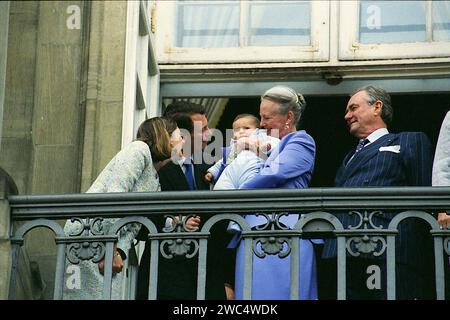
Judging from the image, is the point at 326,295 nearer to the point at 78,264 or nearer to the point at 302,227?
the point at 302,227

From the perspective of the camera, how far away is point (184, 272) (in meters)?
11.4

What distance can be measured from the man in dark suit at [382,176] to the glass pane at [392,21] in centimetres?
177

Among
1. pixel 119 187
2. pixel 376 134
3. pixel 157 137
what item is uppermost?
pixel 376 134

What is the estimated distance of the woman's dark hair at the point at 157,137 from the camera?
38.5ft

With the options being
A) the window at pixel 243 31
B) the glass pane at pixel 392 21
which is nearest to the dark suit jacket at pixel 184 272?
the window at pixel 243 31

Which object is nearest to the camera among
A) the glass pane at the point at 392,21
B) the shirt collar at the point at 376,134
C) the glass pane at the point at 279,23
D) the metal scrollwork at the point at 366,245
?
the metal scrollwork at the point at 366,245

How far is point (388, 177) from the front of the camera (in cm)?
1164

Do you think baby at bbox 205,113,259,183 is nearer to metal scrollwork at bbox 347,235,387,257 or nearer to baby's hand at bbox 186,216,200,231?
baby's hand at bbox 186,216,200,231

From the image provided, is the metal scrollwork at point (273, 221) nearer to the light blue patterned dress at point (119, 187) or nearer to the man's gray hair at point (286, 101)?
the light blue patterned dress at point (119, 187)

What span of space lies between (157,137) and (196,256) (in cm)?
74

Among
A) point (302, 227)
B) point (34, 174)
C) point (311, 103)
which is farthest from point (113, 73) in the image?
point (311, 103)

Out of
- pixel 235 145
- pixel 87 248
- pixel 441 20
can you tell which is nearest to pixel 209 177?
pixel 235 145

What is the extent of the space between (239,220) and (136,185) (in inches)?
30.1

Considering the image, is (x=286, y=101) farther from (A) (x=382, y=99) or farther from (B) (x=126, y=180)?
Answer: (B) (x=126, y=180)
